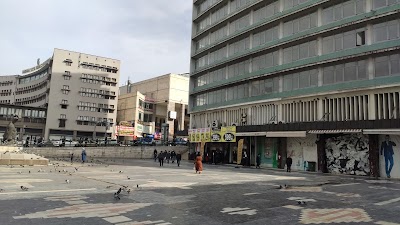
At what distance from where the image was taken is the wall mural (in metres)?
30.7

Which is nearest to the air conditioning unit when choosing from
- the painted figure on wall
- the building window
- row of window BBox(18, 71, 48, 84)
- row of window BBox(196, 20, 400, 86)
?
row of window BBox(196, 20, 400, 86)

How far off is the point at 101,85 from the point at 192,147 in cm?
3978

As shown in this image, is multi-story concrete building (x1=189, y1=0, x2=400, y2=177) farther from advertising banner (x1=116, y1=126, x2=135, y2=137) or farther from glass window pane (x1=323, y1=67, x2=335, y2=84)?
advertising banner (x1=116, y1=126, x2=135, y2=137)

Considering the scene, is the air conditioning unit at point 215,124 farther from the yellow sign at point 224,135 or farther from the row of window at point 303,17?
the row of window at point 303,17

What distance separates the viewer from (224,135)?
4522 centimetres

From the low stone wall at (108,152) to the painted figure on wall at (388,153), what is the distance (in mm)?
33008

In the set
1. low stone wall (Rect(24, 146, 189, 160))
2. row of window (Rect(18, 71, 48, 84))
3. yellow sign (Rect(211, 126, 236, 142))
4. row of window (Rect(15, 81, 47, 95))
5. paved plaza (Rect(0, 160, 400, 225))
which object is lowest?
paved plaza (Rect(0, 160, 400, 225))

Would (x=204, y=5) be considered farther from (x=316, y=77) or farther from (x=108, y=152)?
(x=316, y=77)

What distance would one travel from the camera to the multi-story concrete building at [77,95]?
7988 cm

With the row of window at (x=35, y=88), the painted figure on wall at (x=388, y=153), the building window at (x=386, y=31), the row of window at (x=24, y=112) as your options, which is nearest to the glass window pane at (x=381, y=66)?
the building window at (x=386, y=31)

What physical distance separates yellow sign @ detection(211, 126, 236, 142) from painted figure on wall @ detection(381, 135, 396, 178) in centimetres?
1834

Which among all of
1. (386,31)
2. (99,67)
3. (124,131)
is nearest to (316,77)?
(386,31)

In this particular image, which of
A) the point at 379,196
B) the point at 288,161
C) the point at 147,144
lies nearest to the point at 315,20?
the point at 288,161

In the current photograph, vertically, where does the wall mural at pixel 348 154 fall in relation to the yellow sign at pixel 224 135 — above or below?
below
